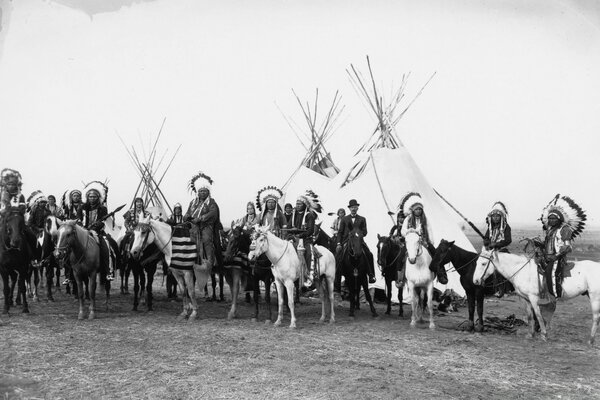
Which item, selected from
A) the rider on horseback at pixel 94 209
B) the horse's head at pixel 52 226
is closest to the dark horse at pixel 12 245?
the horse's head at pixel 52 226

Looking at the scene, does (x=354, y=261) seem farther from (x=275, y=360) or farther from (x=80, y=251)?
(x=80, y=251)

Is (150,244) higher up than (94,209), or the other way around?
(94,209)

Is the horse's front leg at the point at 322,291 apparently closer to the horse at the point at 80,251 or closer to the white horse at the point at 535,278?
the white horse at the point at 535,278

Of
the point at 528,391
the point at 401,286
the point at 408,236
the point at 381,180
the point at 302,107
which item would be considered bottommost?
the point at 528,391

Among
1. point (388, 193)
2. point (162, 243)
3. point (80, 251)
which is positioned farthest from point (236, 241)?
point (388, 193)

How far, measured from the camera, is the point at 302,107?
18.9 meters

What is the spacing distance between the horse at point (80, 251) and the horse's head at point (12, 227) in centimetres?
66

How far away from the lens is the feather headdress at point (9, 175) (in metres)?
9.65

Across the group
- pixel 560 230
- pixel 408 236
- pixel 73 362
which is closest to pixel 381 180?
pixel 408 236

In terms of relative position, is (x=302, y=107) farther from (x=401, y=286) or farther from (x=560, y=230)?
(x=560, y=230)

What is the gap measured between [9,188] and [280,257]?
530 centimetres

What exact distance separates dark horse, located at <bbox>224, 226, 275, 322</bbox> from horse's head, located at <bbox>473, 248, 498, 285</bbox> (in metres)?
3.54

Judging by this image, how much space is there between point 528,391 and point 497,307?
21.9ft

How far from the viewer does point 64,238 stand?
334 inches
